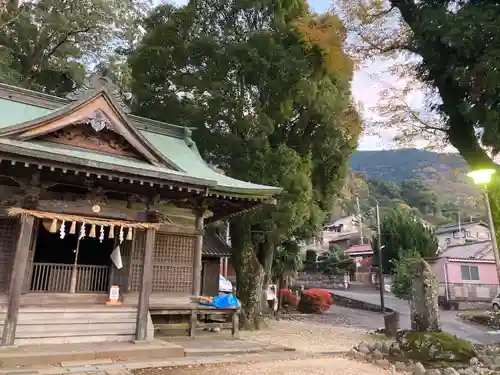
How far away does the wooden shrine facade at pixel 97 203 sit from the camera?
30.6 feet

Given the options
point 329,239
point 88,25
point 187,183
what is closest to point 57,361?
point 187,183

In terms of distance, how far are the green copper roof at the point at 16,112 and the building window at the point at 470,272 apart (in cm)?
3505

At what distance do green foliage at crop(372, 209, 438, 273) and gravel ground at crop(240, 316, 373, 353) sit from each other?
2256 cm

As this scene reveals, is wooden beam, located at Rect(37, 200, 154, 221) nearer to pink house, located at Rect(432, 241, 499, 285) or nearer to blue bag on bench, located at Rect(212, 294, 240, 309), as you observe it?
blue bag on bench, located at Rect(212, 294, 240, 309)

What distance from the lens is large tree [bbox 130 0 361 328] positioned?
52.1 feet

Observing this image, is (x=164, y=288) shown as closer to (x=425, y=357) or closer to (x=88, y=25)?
(x=425, y=357)

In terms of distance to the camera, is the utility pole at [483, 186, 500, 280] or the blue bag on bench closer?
the utility pole at [483, 186, 500, 280]

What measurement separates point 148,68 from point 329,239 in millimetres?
59401

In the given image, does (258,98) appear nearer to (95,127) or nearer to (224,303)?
(95,127)

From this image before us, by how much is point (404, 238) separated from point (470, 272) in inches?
269

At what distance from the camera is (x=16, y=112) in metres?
11.8

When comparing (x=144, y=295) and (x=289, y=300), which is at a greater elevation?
(x=144, y=295)

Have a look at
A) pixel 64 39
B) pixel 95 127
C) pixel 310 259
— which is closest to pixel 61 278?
pixel 95 127

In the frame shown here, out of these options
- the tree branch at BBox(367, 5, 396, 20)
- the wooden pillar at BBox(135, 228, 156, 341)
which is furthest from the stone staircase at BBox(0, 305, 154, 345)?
the tree branch at BBox(367, 5, 396, 20)
